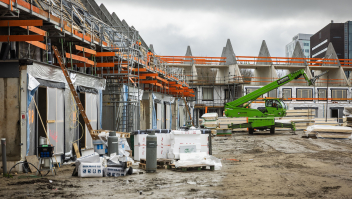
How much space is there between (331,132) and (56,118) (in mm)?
17772

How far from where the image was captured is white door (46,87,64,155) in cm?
1081

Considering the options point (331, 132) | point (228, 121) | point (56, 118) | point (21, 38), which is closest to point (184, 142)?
point (56, 118)

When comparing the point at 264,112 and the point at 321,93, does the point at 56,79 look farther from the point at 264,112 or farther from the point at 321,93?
the point at 321,93

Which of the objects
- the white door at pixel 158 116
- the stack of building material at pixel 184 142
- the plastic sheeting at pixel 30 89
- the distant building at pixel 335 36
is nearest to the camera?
the plastic sheeting at pixel 30 89

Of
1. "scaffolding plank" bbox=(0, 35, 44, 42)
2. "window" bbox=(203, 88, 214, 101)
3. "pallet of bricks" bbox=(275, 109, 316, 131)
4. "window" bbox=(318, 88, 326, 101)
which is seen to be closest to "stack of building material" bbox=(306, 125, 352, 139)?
"pallet of bricks" bbox=(275, 109, 316, 131)

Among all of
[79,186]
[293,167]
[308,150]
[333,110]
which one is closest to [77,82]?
[79,186]

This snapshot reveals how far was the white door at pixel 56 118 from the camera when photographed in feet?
35.5

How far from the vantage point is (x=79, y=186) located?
781 centimetres

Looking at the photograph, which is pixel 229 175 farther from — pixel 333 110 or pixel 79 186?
pixel 333 110

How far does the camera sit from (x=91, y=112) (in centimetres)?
1368

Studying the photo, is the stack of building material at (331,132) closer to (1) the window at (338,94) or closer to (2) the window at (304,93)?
(2) the window at (304,93)

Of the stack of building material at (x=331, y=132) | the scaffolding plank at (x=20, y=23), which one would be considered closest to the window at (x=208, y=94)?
the stack of building material at (x=331, y=132)

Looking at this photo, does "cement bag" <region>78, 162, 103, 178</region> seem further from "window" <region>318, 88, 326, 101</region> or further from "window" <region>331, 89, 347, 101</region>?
"window" <region>331, 89, 347, 101</region>

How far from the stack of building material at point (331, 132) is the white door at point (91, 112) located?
14791mm
